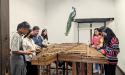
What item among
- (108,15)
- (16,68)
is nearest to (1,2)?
(16,68)

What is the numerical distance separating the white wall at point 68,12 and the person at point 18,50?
16.0 feet

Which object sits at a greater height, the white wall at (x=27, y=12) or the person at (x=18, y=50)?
the white wall at (x=27, y=12)

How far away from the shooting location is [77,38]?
860 cm

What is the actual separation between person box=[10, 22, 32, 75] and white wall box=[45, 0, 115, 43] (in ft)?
16.0

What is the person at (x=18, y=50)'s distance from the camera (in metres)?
3.66

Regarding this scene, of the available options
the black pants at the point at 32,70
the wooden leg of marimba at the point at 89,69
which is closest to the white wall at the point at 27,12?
the black pants at the point at 32,70

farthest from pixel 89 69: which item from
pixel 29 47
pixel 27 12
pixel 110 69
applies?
pixel 27 12

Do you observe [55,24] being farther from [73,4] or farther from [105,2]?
[105,2]

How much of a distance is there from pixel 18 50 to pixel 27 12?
384cm

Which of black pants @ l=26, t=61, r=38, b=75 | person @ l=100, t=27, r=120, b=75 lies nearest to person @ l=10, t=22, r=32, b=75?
black pants @ l=26, t=61, r=38, b=75

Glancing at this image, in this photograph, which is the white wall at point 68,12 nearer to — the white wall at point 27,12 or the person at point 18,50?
the white wall at point 27,12

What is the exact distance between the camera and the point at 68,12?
28.7 ft

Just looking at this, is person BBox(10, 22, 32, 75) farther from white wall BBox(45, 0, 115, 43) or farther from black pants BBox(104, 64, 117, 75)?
white wall BBox(45, 0, 115, 43)

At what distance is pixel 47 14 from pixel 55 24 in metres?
0.57
